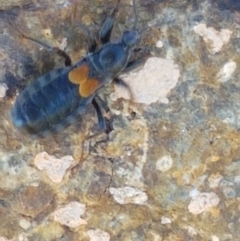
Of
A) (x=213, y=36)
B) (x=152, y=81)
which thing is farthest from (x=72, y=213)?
(x=213, y=36)

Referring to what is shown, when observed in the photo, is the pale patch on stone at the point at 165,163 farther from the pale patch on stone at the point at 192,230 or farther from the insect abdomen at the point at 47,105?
the insect abdomen at the point at 47,105

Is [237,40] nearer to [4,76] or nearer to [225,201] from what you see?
[225,201]

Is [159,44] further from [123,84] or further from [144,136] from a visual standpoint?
[144,136]

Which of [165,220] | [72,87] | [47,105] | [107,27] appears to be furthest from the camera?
→ [165,220]

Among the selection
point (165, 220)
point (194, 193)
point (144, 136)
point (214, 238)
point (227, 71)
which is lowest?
point (214, 238)

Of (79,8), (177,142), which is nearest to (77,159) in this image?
(177,142)

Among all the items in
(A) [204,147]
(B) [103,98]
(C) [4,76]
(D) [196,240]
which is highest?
(C) [4,76]

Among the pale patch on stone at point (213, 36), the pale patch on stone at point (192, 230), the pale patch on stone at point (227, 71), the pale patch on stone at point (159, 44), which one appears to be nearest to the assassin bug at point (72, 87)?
the pale patch on stone at point (159, 44)
